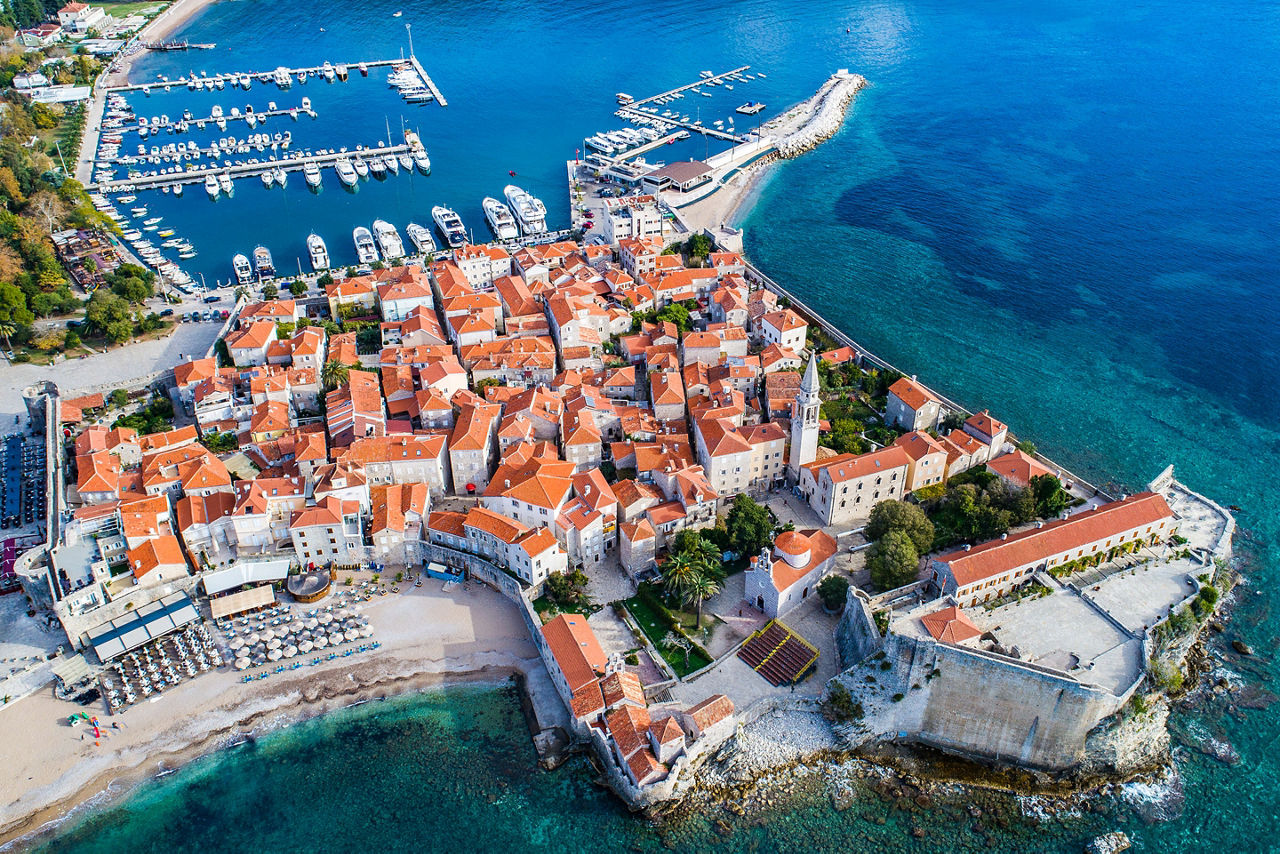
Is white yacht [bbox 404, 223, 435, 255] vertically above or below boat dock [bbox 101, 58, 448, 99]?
below

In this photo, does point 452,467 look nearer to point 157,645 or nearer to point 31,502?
point 157,645

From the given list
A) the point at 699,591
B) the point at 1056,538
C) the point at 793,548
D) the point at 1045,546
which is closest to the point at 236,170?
the point at 699,591

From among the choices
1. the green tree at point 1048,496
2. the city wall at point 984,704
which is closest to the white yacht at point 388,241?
the green tree at point 1048,496

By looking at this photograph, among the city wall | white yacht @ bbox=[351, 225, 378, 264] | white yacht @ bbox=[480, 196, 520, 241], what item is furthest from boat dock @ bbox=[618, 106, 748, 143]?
the city wall

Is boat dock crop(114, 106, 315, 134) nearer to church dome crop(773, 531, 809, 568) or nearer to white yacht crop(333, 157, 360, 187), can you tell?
white yacht crop(333, 157, 360, 187)

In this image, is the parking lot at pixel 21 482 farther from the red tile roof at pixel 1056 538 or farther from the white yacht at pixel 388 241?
the red tile roof at pixel 1056 538

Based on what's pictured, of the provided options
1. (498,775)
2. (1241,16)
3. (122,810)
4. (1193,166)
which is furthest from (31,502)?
(1241,16)
